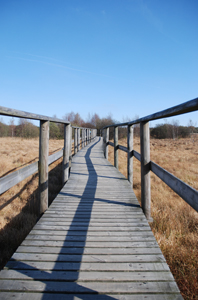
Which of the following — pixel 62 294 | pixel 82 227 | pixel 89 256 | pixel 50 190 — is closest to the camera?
pixel 62 294

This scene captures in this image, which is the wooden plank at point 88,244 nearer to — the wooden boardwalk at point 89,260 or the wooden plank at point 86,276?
the wooden boardwalk at point 89,260

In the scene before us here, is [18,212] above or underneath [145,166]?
underneath

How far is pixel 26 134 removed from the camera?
26.0 metres

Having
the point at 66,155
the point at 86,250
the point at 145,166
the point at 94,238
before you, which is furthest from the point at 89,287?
the point at 66,155

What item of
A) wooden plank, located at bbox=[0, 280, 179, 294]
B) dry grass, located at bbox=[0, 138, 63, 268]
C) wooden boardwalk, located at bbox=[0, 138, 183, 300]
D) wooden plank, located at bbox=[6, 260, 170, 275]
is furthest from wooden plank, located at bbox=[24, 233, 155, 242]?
dry grass, located at bbox=[0, 138, 63, 268]

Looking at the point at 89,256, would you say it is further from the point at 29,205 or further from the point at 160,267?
the point at 29,205

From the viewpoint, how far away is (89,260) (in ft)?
4.99

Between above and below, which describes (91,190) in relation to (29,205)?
above

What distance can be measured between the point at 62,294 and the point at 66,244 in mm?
534

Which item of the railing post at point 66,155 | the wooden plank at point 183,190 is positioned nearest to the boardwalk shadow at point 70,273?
the wooden plank at point 183,190

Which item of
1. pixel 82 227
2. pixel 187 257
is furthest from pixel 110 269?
pixel 187 257

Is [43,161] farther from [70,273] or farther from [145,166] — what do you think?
[70,273]

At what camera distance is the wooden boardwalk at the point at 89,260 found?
124cm

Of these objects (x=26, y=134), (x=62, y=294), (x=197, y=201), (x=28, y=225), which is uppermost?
(x=26, y=134)
